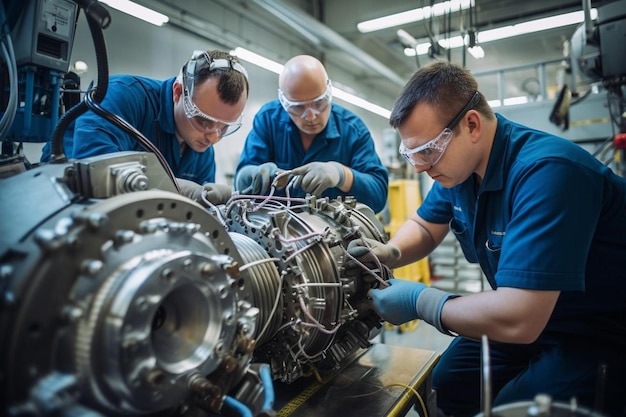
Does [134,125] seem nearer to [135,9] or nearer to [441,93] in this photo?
[441,93]

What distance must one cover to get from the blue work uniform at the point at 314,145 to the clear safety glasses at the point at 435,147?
1.87 ft

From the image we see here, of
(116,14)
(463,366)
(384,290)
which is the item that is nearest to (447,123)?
(384,290)

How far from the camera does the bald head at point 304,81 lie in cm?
172

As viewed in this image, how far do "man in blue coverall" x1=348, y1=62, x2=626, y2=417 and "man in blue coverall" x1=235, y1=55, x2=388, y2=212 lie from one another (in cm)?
40

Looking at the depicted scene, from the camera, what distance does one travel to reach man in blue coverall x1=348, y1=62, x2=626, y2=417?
3.34ft

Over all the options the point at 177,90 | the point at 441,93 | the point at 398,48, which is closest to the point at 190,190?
the point at 177,90

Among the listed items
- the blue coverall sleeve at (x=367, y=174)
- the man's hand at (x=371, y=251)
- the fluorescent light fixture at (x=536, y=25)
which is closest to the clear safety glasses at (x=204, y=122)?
the blue coverall sleeve at (x=367, y=174)

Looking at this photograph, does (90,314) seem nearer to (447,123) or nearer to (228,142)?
(447,123)

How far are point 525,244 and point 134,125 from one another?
1226 millimetres

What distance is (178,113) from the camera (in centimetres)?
152

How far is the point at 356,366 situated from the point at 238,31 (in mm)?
4379

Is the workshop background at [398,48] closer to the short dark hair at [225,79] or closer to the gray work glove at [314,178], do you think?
the short dark hair at [225,79]

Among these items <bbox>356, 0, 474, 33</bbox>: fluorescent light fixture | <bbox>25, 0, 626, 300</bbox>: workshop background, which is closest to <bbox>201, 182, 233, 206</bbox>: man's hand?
<bbox>25, 0, 626, 300</bbox>: workshop background

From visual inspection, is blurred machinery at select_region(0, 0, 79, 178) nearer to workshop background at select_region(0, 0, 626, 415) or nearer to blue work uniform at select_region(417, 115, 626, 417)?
blue work uniform at select_region(417, 115, 626, 417)
